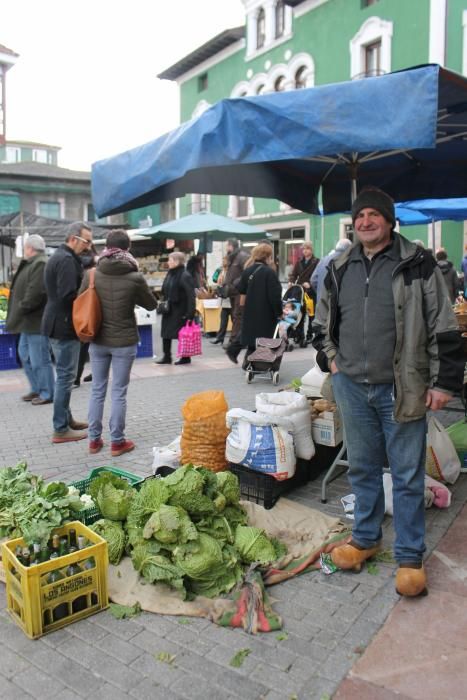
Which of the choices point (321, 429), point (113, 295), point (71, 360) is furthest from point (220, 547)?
point (71, 360)

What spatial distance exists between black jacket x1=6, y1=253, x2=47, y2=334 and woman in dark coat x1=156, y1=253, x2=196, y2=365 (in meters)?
2.88

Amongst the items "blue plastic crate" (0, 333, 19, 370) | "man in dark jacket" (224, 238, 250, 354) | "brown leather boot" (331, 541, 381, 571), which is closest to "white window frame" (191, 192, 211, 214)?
"man in dark jacket" (224, 238, 250, 354)

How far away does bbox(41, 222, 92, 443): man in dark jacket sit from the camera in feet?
18.7

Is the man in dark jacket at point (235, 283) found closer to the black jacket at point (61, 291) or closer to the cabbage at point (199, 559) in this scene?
the black jacket at point (61, 291)

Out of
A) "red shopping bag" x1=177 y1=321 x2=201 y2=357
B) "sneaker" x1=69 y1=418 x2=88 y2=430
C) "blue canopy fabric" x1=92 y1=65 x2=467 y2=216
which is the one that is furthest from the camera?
"red shopping bag" x1=177 y1=321 x2=201 y2=357

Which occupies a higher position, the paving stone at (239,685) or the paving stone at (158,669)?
the paving stone at (239,685)

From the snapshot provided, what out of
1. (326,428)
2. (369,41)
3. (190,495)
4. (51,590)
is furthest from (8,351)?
(369,41)

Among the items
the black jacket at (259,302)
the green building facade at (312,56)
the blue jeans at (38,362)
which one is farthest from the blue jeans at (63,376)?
the green building facade at (312,56)

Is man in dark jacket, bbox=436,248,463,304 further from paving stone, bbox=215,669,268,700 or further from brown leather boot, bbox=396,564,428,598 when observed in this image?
paving stone, bbox=215,669,268,700

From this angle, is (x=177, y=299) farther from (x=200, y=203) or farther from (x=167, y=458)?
(x=200, y=203)

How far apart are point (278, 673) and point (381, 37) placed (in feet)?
69.8

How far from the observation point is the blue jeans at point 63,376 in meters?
5.66

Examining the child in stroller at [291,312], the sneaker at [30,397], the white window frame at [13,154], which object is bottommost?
the sneaker at [30,397]

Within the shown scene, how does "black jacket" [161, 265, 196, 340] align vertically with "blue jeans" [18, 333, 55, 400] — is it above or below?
above
